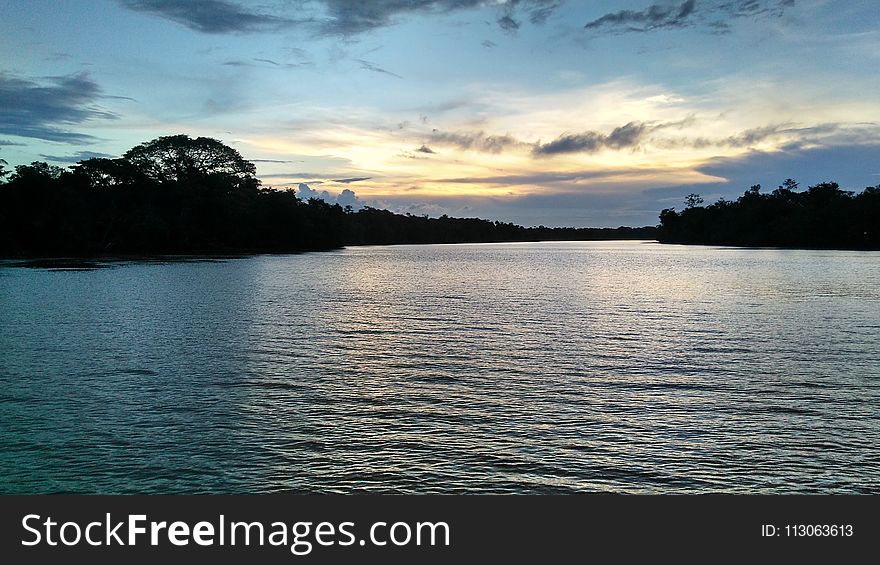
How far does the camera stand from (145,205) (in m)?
129

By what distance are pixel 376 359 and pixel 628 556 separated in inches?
648

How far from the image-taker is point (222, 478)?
42.0 ft

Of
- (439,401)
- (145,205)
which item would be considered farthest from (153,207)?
(439,401)

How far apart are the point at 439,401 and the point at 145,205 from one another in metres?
125

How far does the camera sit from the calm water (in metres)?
13.0

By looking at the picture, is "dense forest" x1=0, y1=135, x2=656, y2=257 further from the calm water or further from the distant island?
the calm water

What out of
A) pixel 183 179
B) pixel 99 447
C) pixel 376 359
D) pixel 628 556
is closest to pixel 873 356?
pixel 376 359

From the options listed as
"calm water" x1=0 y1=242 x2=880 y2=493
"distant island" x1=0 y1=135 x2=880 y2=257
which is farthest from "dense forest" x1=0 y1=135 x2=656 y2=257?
"calm water" x1=0 y1=242 x2=880 y2=493

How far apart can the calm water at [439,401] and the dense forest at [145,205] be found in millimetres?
76922

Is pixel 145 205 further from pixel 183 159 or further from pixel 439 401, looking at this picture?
pixel 439 401

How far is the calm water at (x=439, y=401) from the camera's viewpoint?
13023 millimetres

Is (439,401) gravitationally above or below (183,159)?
below

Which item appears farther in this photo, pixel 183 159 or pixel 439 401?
pixel 183 159

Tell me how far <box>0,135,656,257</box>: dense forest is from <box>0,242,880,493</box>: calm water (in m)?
76.9
